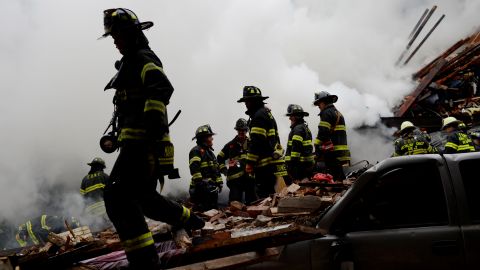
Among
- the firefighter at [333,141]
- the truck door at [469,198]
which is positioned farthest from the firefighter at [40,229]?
the truck door at [469,198]

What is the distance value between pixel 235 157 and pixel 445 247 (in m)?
5.91

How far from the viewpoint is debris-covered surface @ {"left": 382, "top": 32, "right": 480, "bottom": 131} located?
13328 mm

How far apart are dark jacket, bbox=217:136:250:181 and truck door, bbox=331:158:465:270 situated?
16.9ft

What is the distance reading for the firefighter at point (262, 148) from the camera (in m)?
6.24

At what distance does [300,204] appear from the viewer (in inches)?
135

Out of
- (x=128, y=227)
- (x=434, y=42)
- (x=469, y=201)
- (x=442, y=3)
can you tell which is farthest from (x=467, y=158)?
(x=442, y=3)

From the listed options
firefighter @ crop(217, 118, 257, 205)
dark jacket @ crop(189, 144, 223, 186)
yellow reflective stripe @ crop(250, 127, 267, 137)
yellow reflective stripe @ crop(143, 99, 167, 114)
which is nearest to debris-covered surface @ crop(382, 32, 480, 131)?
firefighter @ crop(217, 118, 257, 205)

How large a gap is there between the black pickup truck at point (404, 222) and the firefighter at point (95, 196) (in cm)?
539

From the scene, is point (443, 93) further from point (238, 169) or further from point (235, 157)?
point (238, 169)

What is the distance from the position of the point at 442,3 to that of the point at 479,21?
2074 millimetres

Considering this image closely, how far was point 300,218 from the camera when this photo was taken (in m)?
3.34

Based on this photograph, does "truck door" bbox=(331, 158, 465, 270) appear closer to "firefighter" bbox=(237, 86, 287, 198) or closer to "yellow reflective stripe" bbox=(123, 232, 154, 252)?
"yellow reflective stripe" bbox=(123, 232, 154, 252)

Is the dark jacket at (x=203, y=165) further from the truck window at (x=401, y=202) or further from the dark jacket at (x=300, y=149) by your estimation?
the truck window at (x=401, y=202)

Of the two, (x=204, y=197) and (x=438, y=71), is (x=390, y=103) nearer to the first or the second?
(x=438, y=71)
